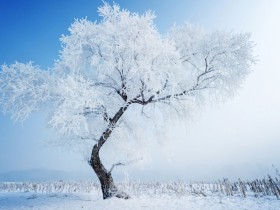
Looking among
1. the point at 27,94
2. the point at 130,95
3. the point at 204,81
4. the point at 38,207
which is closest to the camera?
the point at 38,207

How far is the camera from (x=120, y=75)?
1349 centimetres

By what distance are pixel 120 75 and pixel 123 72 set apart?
0.46 metres

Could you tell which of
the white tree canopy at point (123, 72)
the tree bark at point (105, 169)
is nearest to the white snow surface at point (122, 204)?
the tree bark at point (105, 169)

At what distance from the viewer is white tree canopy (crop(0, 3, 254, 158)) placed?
11.2 meters

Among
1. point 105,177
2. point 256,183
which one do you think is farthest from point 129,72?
point 256,183

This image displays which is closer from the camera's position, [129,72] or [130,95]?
[129,72]

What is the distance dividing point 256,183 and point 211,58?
7.74 m

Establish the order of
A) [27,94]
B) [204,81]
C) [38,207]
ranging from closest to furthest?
[38,207]
[27,94]
[204,81]

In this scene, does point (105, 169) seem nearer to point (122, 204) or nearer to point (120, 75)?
point (122, 204)

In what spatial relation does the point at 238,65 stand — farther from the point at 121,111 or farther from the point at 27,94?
the point at 27,94

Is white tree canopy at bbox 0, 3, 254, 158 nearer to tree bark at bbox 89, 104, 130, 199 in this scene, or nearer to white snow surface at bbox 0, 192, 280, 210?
tree bark at bbox 89, 104, 130, 199

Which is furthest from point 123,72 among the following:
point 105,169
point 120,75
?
point 105,169

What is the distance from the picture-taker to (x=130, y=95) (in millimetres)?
13500

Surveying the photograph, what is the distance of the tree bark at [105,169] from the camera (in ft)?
43.8
